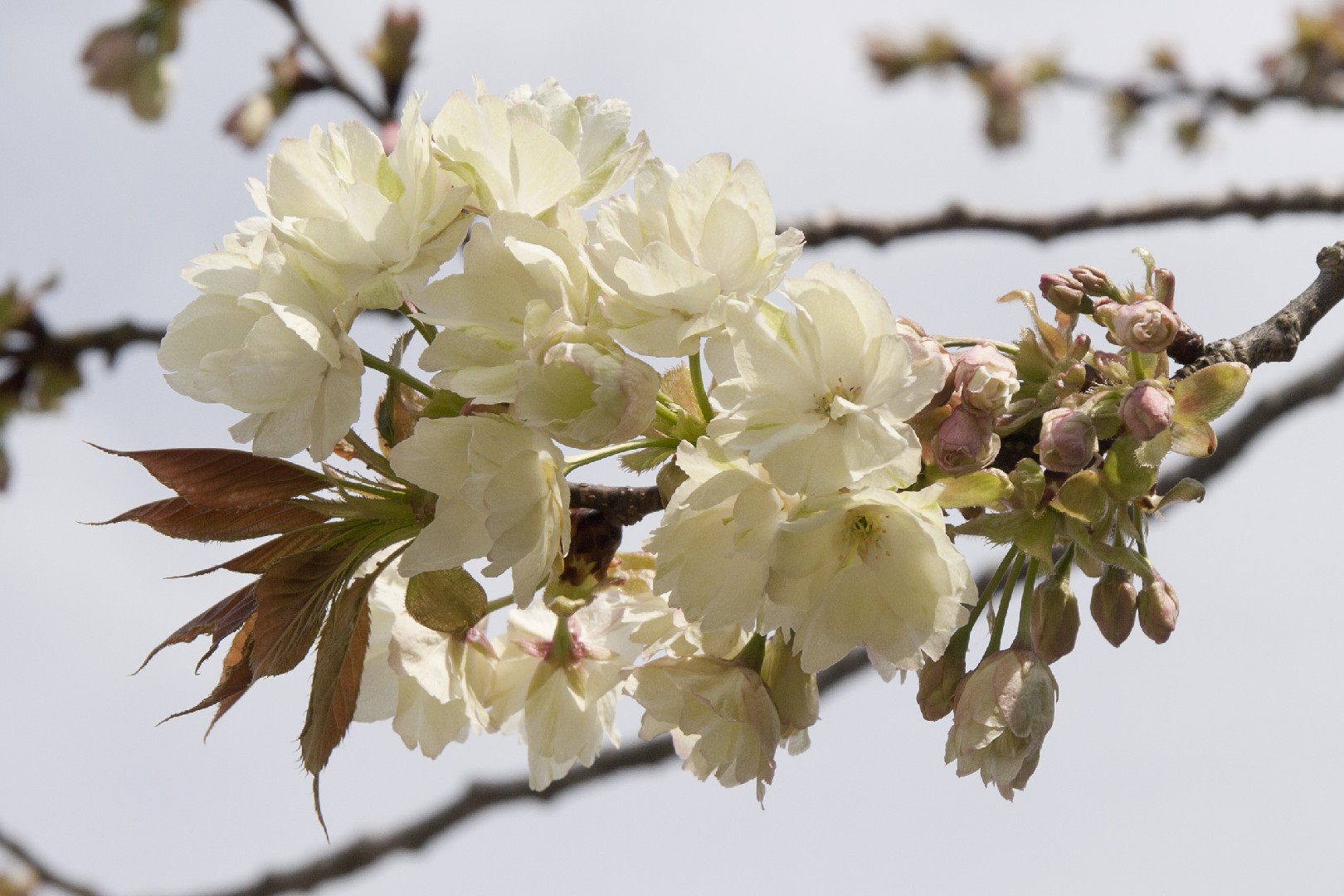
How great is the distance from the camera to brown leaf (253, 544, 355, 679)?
3.53 ft

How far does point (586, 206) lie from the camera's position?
3.61 feet

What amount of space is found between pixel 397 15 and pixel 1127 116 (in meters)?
3.34

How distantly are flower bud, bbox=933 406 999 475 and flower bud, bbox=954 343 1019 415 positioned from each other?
0.03ft

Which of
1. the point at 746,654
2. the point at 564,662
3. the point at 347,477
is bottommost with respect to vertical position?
the point at 564,662

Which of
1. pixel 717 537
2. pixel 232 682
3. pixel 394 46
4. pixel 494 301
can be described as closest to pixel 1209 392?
pixel 717 537

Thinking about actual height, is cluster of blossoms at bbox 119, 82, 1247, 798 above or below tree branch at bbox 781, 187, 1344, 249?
above

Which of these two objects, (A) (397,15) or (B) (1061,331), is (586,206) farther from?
(A) (397,15)

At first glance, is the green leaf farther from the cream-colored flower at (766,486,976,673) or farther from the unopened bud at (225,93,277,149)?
the unopened bud at (225,93,277,149)

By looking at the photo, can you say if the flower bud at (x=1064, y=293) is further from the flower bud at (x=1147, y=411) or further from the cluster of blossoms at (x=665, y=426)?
the flower bud at (x=1147, y=411)

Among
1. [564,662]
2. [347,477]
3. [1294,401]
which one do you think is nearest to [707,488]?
[347,477]

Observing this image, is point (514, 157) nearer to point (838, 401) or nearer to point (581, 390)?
point (581, 390)

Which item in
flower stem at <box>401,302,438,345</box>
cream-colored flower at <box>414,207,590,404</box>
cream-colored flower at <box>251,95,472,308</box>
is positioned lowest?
flower stem at <box>401,302,438,345</box>

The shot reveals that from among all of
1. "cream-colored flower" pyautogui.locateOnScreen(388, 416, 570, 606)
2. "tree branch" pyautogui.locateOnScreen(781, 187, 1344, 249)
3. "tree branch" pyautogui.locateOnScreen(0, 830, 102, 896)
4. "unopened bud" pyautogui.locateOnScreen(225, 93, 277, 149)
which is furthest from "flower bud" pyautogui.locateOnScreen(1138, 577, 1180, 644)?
"unopened bud" pyautogui.locateOnScreen(225, 93, 277, 149)

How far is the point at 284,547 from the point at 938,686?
26.0 inches
